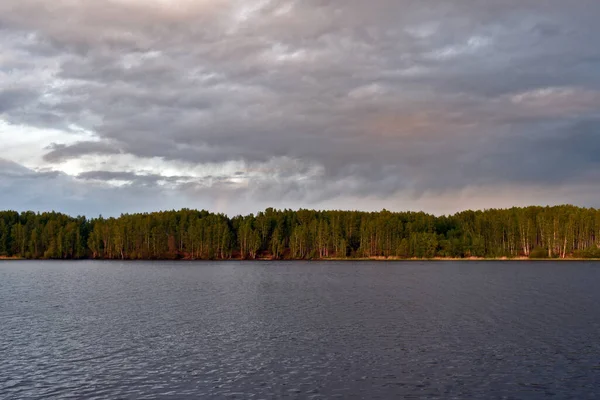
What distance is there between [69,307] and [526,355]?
54.4m

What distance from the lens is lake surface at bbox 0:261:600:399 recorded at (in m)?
30.3

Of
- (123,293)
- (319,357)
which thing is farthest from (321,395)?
(123,293)

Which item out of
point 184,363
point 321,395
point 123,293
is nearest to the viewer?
point 321,395

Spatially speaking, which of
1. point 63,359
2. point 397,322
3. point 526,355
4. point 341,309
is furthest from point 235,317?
point 526,355

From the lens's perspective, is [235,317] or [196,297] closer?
[235,317]

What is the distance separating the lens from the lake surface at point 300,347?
30.3m

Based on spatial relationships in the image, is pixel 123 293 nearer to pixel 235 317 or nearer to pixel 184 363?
pixel 235 317

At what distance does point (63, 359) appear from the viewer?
3694 centimetres

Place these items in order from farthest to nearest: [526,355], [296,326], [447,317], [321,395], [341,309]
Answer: [341,309]
[447,317]
[296,326]
[526,355]
[321,395]

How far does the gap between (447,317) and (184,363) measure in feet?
107

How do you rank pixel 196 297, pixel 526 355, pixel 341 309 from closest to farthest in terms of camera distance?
pixel 526 355 → pixel 341 309 → pixel 196 297

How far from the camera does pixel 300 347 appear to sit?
4138 cm

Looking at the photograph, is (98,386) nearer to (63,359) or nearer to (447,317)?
(63,359)

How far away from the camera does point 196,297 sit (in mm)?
78125
